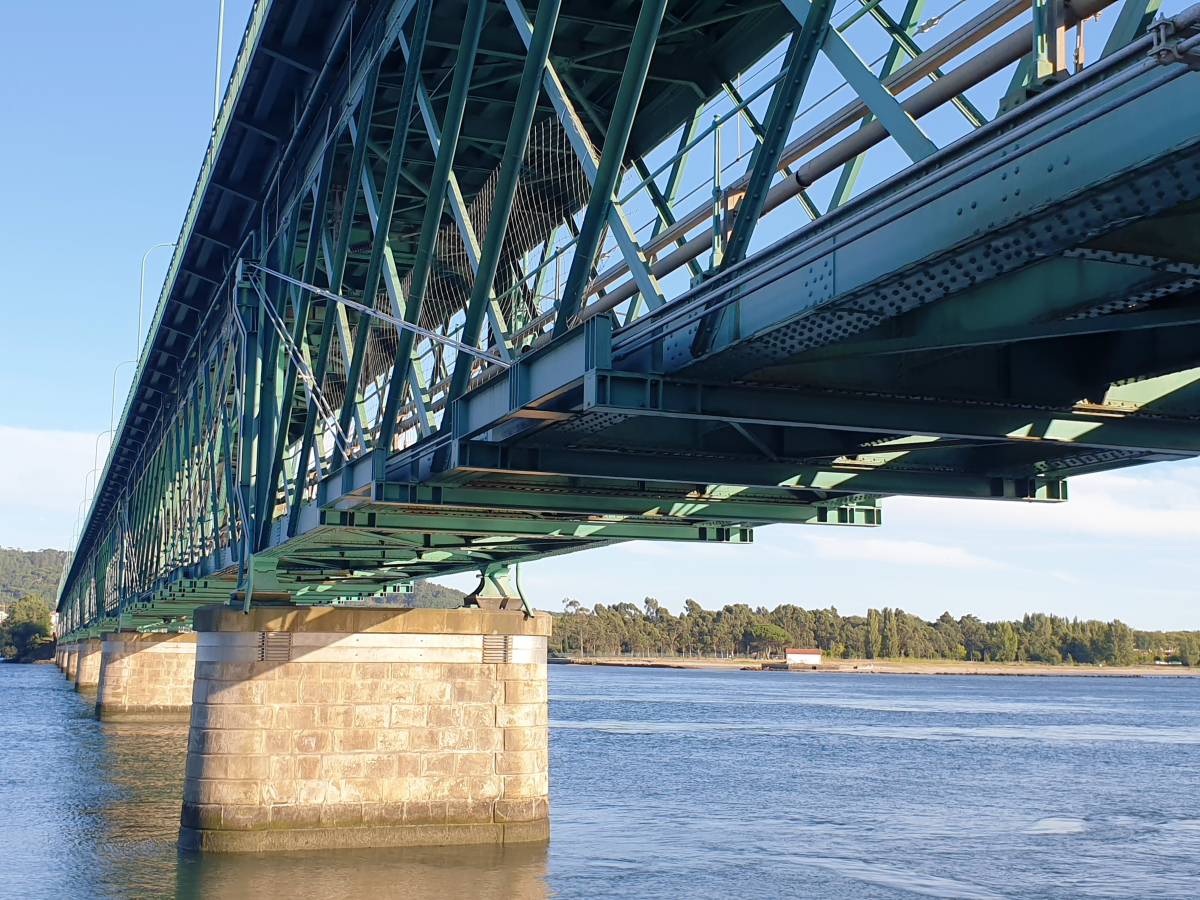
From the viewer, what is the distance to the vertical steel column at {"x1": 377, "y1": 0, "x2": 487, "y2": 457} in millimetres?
14359

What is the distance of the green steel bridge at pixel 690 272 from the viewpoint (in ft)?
26.3

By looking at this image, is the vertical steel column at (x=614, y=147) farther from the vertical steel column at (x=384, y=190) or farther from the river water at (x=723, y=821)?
the river water at (x=723, y=821)

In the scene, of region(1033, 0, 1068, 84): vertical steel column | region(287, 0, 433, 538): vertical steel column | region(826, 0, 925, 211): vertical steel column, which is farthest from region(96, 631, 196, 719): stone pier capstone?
region(1033, 0, 1068, 84): vertical steel column

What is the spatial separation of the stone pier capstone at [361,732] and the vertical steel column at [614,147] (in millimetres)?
17115

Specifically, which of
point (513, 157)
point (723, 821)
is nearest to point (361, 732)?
point (723, 821)

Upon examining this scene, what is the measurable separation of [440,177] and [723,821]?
25927 mm

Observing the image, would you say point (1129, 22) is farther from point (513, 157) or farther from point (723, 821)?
point (723, 821)

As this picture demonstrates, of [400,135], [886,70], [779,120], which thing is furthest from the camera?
[400,135]

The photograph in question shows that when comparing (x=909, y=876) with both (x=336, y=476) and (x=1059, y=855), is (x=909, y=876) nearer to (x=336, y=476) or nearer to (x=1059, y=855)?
(x=1059, y=855)

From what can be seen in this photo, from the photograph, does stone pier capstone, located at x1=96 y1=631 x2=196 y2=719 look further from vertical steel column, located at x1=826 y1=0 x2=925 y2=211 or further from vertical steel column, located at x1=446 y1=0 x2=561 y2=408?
vertical steel column, located at x1=826 y1=0 x2=925 y2=211

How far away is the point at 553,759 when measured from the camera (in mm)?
51469

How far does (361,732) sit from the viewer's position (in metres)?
27.7

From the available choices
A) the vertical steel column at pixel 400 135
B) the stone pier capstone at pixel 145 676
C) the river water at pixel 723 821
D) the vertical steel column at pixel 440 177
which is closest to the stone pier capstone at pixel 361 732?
the river water at pixel 723 821

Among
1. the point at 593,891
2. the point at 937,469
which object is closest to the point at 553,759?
the point at 593,891
